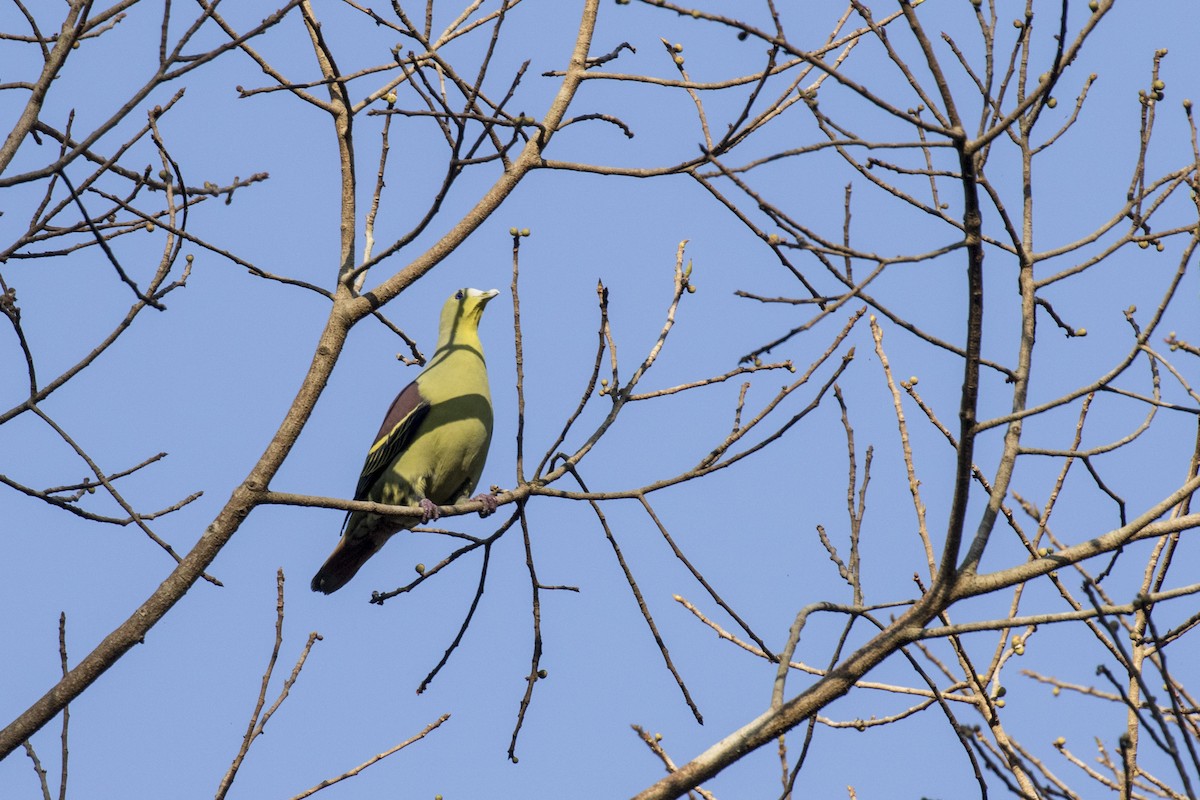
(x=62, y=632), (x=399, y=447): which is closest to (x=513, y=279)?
(x=62, y=632)

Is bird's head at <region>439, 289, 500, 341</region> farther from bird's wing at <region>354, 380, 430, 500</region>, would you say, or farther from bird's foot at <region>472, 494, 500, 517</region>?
bird's foot at <region>472, 494, 500, 517</region>

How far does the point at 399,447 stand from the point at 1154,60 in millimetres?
3980

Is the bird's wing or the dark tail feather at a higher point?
the bird's wing

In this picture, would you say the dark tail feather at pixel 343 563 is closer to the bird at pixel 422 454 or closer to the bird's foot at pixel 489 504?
the bird at pixel 422 454

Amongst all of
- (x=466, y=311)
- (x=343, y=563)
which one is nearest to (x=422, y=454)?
(x=343, y=563)

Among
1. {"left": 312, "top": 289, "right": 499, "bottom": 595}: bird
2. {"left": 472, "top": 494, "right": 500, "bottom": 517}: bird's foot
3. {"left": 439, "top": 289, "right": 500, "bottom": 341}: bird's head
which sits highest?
{"left": 439, "top": 289, "right": 500, "bottom": 341}: bird's head

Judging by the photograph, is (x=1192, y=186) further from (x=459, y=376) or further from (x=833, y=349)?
(x=459, y=376)

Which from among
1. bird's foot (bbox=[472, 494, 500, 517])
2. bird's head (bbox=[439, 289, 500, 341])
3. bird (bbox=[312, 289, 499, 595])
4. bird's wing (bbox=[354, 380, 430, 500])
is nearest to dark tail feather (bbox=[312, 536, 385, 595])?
bird (bbox=[312, 289, 499, 595])

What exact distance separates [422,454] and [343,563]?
0.74 meters

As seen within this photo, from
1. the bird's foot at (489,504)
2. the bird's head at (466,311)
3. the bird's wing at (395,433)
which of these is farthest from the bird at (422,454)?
the bird's foot at (489,504)

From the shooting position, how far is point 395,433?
260 inches

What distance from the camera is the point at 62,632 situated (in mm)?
3980

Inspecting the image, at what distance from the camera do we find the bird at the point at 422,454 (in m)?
6.54

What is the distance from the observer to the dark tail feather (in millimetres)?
6684
